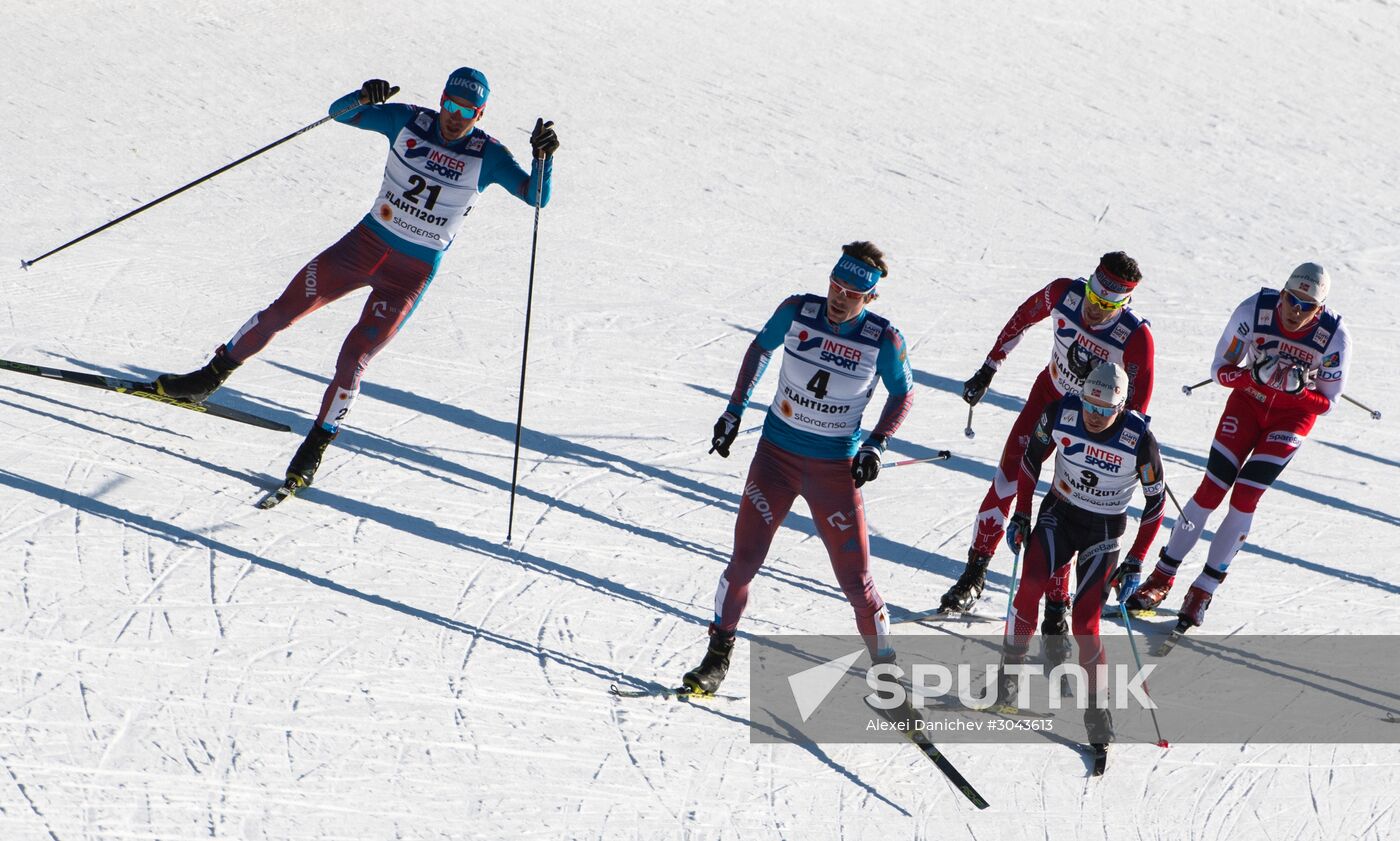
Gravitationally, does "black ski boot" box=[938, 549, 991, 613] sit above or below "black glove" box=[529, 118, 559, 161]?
below

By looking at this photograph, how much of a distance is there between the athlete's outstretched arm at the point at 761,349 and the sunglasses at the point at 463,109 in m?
2.37

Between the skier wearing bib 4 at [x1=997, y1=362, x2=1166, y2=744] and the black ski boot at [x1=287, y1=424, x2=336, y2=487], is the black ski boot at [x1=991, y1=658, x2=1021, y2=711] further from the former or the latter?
the black ski boot at [x1=287, y1=424, x2=336, y2=487]

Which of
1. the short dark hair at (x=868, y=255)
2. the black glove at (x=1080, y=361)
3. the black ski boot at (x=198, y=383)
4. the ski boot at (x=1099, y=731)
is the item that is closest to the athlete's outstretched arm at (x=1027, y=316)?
the black glove at (x=1080, y=361)

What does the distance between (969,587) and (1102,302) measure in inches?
70.6

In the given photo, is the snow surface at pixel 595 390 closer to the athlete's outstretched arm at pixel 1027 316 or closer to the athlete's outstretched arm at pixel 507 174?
A: the athlete's outstretched arm at pixel 1027 316

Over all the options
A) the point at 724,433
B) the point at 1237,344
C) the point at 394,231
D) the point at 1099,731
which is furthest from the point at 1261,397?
the point at 394,231

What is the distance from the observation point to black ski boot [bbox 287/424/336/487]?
7887 millimetres

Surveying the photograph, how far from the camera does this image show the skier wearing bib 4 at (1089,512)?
6.50m

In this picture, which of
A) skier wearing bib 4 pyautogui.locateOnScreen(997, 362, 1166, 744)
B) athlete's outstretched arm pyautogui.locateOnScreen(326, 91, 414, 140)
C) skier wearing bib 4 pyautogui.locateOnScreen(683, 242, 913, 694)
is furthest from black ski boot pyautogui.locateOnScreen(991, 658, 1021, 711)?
athlete's outstretched arm pyautogui.locateOnScreen(326, 91, 414, 140)

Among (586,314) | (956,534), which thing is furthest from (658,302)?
(956,534)

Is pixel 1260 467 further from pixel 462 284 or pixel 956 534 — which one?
pixel 462 284

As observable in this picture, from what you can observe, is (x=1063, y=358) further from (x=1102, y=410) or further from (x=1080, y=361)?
(x=1102, y=410)

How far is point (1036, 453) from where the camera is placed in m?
6.90

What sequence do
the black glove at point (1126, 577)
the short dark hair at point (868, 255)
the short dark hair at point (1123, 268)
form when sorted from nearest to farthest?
the short dark hair at point (868, 255) < the black glove at point (1126, 577) < the short dark hair at point (1123, 268)
